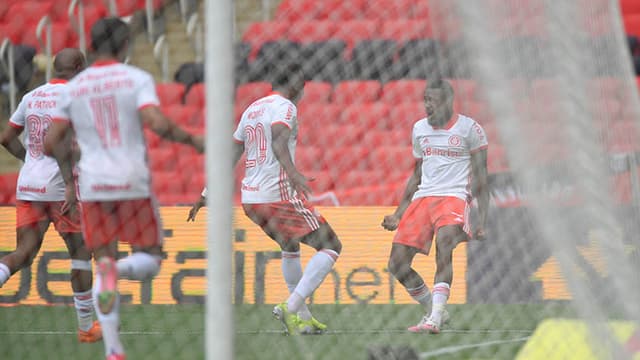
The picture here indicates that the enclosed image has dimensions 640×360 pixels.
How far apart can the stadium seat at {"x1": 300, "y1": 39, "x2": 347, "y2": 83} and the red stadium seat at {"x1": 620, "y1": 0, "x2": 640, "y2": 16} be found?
7477 millimetres

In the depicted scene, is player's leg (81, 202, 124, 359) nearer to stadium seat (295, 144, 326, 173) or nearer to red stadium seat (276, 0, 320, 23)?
red stadium seat (276, 0, 320, 23)

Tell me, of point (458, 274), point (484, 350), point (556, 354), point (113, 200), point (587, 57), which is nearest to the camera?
point (587, 57)

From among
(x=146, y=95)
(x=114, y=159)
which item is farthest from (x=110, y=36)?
(x=114, y=159)

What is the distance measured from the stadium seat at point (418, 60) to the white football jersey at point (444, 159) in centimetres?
140

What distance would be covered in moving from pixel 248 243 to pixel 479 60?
525 centimetres

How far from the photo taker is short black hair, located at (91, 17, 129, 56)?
5.21 meters

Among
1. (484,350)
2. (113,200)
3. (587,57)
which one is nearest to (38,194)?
(113,200)

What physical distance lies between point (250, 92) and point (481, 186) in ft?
5.01

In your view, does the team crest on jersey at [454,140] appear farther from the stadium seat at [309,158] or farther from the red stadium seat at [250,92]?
the red stadium seat at [250,92]

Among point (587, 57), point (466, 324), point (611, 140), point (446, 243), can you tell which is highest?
point (587, 57)

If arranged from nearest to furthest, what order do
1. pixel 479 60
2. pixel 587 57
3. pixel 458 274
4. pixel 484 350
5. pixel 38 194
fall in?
pixel 479 60
pixel 587 57
pixel 484 350
pixel 38 194
pixel 458 274

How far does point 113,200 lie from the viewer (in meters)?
5.20

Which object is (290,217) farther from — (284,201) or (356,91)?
(356,91)

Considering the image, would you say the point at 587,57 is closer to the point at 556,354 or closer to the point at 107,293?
the point at 556,354
